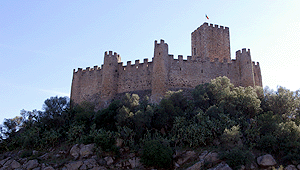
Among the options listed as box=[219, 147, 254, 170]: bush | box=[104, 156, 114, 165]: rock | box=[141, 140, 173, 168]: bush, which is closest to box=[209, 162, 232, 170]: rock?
box=[219, 147, 254, 170]: bush

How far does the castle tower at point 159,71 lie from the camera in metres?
40.3

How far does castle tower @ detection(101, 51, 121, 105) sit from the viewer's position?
144 ft

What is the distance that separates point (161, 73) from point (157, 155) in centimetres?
1395

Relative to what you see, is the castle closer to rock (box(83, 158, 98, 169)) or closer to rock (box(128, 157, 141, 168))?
rock (box(128, 157, 141, 168))

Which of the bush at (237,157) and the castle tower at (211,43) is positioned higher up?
the castle tower at (211,43)

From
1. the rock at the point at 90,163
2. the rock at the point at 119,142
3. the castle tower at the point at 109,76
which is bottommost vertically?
the rock at the point at 90,163

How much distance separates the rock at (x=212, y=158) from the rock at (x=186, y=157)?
1247 millimetres

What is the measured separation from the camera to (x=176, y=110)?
114 ft

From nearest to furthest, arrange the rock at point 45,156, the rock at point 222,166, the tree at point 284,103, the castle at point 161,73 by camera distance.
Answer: the rock at point 222,166, the rock at point 45,156, the tree at point 284,103, the castle at point 161,73

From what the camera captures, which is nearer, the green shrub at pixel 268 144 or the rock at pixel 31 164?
the green shrub at pixel 268 144

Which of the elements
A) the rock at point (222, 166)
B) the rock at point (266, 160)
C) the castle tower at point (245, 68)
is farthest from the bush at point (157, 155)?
the castle tower at point (245, 68)

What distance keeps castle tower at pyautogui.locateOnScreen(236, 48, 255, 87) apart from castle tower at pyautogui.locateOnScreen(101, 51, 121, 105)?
1715cm

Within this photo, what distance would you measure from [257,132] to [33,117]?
87.6ft

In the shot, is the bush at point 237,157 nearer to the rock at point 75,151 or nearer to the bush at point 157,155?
the bush at point 157,155
